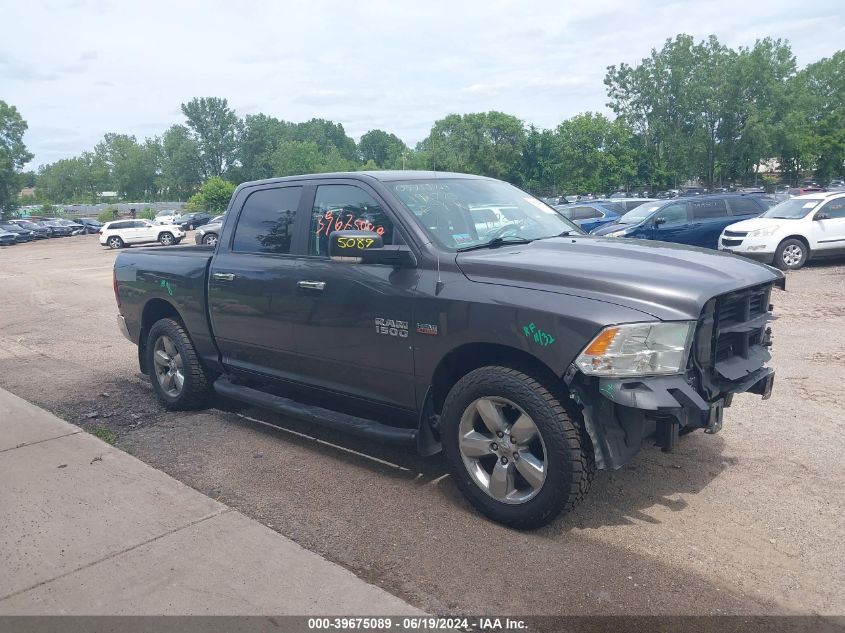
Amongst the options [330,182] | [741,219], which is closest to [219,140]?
[741,219]

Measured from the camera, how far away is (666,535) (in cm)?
360

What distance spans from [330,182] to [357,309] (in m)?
1.00

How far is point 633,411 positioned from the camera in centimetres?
338

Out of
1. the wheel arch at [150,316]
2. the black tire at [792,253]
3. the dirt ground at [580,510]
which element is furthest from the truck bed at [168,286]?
the black tire at [792,253]

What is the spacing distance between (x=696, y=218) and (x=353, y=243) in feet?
45.5

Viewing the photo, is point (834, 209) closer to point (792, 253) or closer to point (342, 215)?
point (792, 253)

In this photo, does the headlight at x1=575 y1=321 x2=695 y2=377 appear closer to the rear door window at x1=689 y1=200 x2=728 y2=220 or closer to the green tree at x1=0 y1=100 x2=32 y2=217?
the rear door window at x1=689 y1=200 x2=728 y2=220

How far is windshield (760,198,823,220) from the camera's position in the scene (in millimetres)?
14227

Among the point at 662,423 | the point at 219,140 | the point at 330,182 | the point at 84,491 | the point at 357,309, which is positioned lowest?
the point at 84,491

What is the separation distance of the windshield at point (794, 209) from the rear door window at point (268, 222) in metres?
12.5

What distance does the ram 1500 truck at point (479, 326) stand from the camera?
336 cm

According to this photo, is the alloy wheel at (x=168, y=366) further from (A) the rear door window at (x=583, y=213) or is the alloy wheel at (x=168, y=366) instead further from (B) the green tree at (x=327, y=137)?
(B) the green tree at (x=327, y=137)

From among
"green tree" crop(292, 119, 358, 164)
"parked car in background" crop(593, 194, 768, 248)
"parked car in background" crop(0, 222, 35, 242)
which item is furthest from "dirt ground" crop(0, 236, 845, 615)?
"green tree" crop(292, 119, 358, 164)

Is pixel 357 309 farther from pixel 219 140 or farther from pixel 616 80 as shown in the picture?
pixel 219 140
